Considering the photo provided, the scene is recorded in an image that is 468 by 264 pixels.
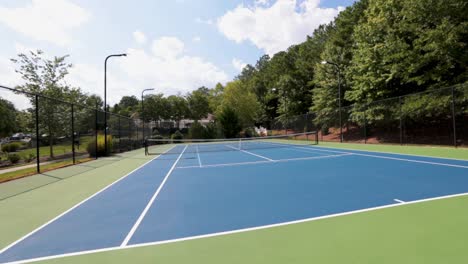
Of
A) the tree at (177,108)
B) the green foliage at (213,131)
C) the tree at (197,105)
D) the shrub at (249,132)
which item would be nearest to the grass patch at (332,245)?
the green foliage at (213,131)

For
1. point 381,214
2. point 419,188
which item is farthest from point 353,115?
point 381,214

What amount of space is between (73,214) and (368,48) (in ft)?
76.0

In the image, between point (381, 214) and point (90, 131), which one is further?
point (90, 131)

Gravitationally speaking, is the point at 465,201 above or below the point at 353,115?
below

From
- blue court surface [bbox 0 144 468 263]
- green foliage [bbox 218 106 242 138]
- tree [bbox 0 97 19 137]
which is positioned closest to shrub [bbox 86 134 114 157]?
tree [bbox 0 97 19 137]

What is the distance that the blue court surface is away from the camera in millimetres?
4332

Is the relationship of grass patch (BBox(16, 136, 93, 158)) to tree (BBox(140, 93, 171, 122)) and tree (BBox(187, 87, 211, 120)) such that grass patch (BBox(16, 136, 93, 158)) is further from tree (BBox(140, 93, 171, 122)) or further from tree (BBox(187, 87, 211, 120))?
tree (BBox(187, 87, 211, 120))

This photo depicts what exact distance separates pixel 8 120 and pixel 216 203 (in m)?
13.1

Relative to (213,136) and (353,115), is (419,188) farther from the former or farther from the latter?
(213,136)

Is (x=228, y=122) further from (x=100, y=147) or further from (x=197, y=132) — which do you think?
(x=100, y=147)

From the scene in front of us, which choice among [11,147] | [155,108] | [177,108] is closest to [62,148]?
[11,147]

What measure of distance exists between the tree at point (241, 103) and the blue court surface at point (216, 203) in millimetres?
41988

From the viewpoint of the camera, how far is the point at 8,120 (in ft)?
45.2

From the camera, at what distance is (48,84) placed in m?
23.9
